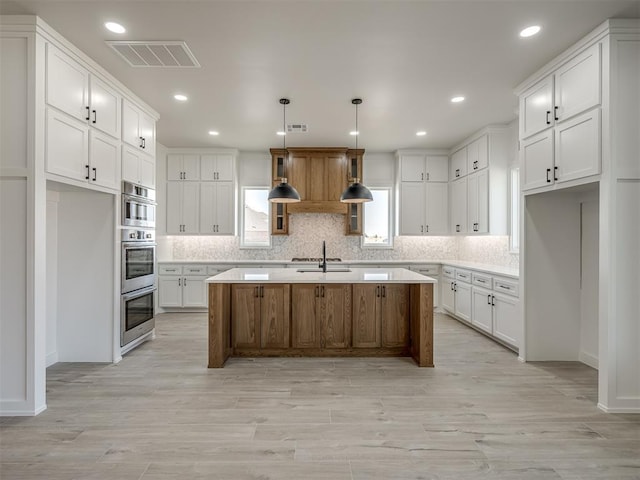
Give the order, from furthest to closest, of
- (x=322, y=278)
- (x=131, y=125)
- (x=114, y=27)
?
(x=131, y=125), (x=322, y=278), (x=114, y=27)

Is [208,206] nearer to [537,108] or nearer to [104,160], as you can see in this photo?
[104,160]

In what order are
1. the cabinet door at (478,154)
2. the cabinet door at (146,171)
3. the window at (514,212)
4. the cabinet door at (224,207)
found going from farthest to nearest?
the cabinet door at (224,207), the cabinet door at (478,154), the window at (514,212), the cabinet door at (146,171)

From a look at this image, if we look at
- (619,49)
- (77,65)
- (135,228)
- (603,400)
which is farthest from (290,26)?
(603,400)

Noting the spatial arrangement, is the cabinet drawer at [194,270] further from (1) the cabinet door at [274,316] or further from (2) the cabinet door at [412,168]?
(2) the cabinet door at [412,168]

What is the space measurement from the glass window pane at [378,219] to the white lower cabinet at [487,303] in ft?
4.48

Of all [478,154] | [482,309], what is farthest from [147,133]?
[482,309]

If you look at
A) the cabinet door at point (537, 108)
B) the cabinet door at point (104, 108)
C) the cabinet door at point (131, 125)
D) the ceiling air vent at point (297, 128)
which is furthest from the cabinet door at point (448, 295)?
the cabinet door at point (104, 108)

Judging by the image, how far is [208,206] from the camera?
21.4 feet

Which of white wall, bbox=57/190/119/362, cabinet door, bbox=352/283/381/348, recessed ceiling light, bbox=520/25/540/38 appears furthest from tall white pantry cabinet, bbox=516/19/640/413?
white wall, bbox=57/190/119/362

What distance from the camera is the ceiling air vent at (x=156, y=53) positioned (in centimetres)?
301

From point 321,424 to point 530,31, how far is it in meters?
3.40

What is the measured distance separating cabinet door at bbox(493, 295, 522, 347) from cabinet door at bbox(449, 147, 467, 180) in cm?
239

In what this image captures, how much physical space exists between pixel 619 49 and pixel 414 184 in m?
3.88

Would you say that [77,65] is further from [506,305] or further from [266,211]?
[506,305]
